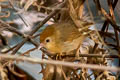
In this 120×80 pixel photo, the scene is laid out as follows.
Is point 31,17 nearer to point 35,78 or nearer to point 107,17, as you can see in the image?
point 35,78

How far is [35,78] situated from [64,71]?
534 millimetres

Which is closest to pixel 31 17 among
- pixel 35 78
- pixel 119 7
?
pixel 35 78

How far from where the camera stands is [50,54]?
0.50 metres

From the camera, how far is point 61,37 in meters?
0.48

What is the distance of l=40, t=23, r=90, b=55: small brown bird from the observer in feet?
1.55

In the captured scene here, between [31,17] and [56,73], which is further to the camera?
[31,17]

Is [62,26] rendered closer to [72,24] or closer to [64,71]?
[72,24]

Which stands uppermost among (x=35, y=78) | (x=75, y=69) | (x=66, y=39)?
(x=66, y=39)

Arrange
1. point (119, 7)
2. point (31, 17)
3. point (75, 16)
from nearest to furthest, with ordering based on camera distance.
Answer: point (75, 16) → point (119, 7) → point (31, 17)

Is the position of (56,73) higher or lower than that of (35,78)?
higher

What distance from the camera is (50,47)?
0.50 meters

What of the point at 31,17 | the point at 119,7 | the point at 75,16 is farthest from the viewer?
the point at 31,17

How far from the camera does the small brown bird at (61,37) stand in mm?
473

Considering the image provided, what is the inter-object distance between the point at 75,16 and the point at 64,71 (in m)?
0.16
